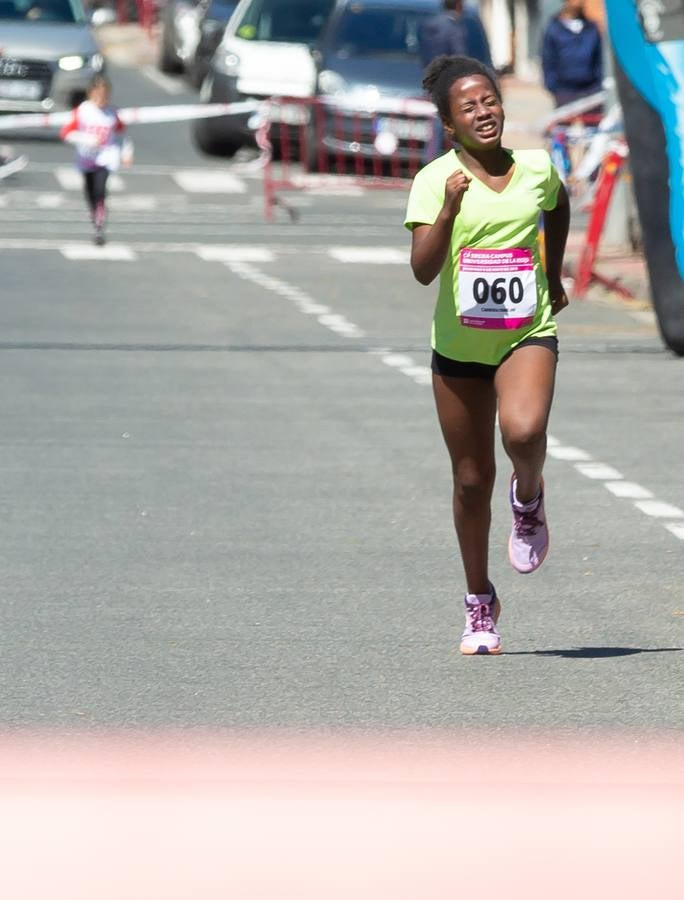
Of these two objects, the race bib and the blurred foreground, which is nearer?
the blurred foreground

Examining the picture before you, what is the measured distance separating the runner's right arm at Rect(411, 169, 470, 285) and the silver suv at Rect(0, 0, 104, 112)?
2615cm

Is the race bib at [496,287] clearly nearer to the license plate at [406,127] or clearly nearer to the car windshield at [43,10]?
the license plate at [406,127]

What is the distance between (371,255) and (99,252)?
7.80 ft

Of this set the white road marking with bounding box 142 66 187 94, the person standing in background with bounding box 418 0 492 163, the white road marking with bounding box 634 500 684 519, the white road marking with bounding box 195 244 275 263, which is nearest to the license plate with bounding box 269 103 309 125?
the person standing in background with bounding box 418 0 492 163

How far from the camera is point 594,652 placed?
7.49m

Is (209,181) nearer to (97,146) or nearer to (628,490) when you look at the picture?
(97,146)

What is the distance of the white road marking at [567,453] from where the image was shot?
1179cm

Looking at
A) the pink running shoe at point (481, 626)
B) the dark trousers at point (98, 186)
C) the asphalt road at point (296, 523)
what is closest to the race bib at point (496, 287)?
the pink running shoe at point (481, 626)

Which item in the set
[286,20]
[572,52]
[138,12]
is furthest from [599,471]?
[138,12]

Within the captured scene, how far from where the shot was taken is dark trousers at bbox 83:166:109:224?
23.4 meters

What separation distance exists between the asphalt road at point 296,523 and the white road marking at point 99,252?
193 cm

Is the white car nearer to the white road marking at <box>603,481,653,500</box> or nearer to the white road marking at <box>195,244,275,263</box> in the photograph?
the white road marking at <box>195,244,275,263</box>

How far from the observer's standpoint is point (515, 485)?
7.32 metres

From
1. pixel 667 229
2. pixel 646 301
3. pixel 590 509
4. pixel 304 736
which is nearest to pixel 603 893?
pixel 304 736
